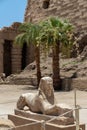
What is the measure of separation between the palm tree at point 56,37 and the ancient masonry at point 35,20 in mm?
6084

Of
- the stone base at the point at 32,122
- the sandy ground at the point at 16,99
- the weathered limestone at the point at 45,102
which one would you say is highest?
the weathered limestone at the point at 45,102

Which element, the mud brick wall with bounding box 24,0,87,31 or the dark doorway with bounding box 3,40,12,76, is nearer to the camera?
the mud brick wall with bounding box 24,0,87,31

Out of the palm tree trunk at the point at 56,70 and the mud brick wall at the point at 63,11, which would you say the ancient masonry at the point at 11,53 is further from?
the palm tree trunk at the point at 56,70

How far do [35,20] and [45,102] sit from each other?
27.5m

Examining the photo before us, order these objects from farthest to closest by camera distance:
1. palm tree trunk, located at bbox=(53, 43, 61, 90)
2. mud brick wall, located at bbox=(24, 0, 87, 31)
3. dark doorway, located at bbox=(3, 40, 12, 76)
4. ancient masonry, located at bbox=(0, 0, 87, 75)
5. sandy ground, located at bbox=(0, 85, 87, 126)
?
dark doorway, located at bbox=(3, 40, 12, 76) → ancient masonry, located at bbox=(0, 0, 87, 75) → mud brick wall, located at bbox=(24, 0, 87, 31) → palm tree trunk, located at bbox=(53, 43, 61, 90) → sandy ground, located at bbox=(0, 85, 87, 126)

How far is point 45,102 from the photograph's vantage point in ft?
28.7

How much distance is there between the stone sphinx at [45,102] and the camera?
328 inches

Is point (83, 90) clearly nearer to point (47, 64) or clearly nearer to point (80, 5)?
point (47, 64)

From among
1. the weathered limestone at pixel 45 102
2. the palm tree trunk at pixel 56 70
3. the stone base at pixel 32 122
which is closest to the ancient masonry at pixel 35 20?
the palm tree trunk at pixel 56 70

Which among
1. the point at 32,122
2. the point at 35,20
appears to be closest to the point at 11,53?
the point at 35,20

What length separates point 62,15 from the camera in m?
32.9

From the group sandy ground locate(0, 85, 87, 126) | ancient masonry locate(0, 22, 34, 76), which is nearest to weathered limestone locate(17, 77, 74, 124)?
sandy ground locate(0, 85, 87, 126)

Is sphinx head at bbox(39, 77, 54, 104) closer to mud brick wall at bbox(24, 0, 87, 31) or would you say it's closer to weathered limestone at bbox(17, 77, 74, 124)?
weathered limestone at bbox(17, 77, 74, 124)

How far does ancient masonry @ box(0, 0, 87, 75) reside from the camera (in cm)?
3096
